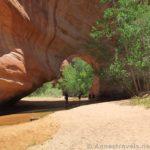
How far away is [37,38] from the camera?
75.5ft

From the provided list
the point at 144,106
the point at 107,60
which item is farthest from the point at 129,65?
the point at 144,106

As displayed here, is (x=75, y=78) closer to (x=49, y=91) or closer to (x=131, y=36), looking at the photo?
(x=131, y=36)

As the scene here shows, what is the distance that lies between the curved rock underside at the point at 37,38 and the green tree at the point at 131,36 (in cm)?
537

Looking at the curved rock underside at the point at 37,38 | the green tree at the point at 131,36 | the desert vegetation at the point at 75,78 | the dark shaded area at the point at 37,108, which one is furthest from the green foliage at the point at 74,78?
the green tree at the point at 131,36

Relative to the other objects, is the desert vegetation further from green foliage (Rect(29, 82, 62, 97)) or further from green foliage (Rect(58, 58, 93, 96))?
green foliage (Rect(29, 82, 62, 97))

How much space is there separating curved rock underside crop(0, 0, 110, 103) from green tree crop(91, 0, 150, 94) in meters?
5.37

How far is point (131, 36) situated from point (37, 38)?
8456mm

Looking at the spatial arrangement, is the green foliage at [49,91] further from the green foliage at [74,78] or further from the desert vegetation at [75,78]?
the green foliage at [74,78]

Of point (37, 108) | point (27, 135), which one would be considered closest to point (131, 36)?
point (27, 135)

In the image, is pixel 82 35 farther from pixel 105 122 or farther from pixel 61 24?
pixel 105 122

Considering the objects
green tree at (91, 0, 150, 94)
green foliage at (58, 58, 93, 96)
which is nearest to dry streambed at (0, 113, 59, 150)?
green tree at (91, 0, 150, 94)

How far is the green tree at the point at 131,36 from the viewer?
16391 mm

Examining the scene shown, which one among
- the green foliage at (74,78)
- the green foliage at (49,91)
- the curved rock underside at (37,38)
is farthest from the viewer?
the green foliage at (49,91)

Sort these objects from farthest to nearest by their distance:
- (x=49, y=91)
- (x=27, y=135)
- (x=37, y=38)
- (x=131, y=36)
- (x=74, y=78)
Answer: (x=49, y=91)
(x=74, y=78)
(x=37, y=38)
(x=131, y=36)
(x=27, y=135)
